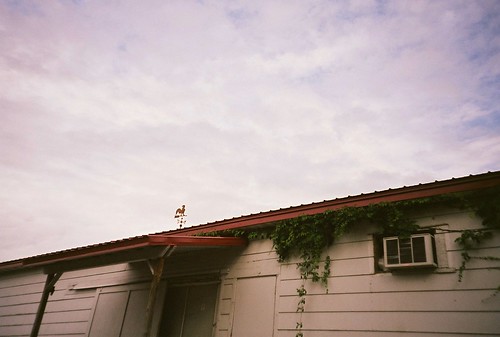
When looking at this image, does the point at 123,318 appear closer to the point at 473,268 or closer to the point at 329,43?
the point at 473,268

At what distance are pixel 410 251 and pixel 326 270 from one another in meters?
1.43

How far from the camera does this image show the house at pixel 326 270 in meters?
4.50

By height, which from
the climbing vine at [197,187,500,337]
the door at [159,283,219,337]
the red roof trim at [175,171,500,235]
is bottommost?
the door at [159,283,219,337]

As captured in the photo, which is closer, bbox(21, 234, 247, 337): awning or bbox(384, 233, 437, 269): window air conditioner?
bbox(384, 233, 437, 269): window air conditioner

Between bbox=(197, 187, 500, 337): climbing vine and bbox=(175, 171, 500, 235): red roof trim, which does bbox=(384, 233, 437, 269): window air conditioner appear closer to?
bbox=(197, 187, 500, 337): climbing vine

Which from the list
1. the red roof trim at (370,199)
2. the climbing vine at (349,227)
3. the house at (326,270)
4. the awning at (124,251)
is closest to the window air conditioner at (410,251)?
the house at (326,270)

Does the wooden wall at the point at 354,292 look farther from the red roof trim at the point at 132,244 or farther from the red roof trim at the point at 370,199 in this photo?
the red roof trim at the point at 132,244

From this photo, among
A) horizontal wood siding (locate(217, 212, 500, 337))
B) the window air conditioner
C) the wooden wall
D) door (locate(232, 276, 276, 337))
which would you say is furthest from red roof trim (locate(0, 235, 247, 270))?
the window air conditioner

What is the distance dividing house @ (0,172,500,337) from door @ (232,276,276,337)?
0.02m

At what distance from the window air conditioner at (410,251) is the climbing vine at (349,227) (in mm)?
138

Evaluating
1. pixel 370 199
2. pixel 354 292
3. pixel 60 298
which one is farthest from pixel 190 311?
pixel 60 298

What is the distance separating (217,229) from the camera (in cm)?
746

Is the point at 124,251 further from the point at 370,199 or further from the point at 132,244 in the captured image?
the point at 370,199

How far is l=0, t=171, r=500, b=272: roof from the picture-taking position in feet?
16.0
